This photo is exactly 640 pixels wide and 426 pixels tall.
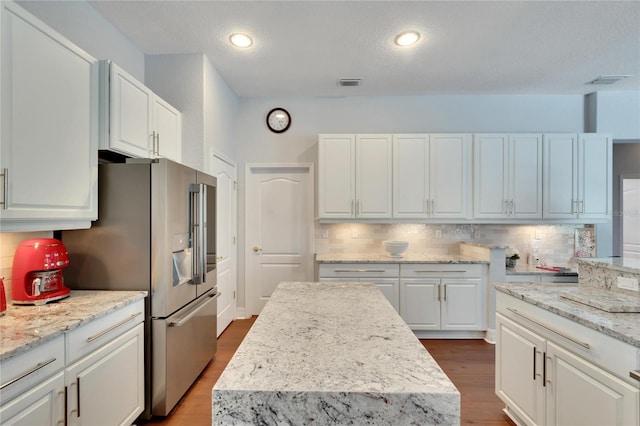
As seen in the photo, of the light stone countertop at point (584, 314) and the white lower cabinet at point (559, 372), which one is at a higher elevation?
the light stone countertop at point (584, 314)

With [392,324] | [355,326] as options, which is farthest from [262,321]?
[392,324]

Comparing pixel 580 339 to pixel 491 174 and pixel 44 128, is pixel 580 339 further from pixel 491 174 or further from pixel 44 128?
pixel 44 128

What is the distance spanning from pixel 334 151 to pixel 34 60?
2.62 metres

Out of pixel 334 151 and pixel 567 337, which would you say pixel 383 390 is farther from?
pixel 334 151

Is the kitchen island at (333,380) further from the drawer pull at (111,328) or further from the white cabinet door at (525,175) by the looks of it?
the white cabinet door at (525,175)

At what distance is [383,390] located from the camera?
31.3 inches

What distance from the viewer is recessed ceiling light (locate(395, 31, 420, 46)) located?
2464 millimetres

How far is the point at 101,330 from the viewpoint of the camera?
5.10ft

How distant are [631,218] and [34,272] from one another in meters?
6.07

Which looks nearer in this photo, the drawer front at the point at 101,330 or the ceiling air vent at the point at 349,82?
the drawer front at the point at 101,330

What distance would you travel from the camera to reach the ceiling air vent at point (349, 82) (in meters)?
3.33

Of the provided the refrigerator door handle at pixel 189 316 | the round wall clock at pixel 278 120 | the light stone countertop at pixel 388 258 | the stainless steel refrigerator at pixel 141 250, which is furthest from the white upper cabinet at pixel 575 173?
the stainless steel refrigerator at pixel 141 250

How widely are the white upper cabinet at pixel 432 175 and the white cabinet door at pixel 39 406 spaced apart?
3.15m

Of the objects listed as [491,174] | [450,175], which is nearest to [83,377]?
[450,175]
